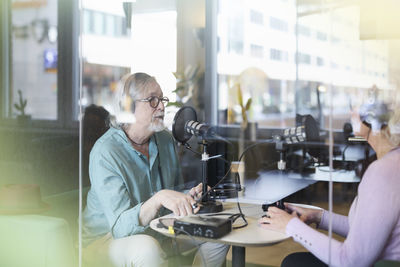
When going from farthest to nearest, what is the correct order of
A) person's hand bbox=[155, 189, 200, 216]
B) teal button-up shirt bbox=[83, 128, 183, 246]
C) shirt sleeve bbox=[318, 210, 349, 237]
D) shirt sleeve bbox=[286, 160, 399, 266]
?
teal button-up shirt bbox=[83, 128, 183, 246], person's hand bbox=[155, 189, 200, 216], shirt sleeve bbox=[318, 210, 349, 237], shirt sleeve bbox=[286, 160, 399, 266]

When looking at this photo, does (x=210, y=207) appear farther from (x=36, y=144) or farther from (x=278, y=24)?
(x=278, y=24)

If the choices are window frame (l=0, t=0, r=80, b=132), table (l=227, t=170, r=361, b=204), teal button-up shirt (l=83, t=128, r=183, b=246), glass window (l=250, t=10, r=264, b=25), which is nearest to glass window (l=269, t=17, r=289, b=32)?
glass window (l=250, t=10, r=264, b=25)

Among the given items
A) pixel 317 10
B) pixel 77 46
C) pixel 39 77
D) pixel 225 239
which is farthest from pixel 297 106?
pixel 39 77

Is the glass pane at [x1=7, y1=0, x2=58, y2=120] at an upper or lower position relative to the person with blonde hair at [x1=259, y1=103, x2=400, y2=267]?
upper

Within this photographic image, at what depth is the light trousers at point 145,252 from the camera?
6.89ft

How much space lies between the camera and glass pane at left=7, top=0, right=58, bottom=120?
106 inches

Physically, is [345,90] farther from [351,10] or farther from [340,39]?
[351,10]

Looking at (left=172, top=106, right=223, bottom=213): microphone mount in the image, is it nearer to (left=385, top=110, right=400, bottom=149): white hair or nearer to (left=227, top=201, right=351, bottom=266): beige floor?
(left=227, top=201, right=351, bottom=266): beige floor

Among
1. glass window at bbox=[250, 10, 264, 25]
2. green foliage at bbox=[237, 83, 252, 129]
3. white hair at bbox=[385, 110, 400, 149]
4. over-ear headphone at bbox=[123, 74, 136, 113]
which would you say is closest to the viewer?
white hair at bbox=[385, 110, 400, 149]

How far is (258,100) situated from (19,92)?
6.43 feet

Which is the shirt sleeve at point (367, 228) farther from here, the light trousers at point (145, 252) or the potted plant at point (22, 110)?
the potted plant at point (22, 110)

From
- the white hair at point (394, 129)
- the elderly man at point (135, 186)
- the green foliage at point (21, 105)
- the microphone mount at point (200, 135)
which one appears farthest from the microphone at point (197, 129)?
the green foliage at point (21, 105)

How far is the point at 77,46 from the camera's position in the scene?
101 inches

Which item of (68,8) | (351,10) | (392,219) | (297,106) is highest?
(68,8)
